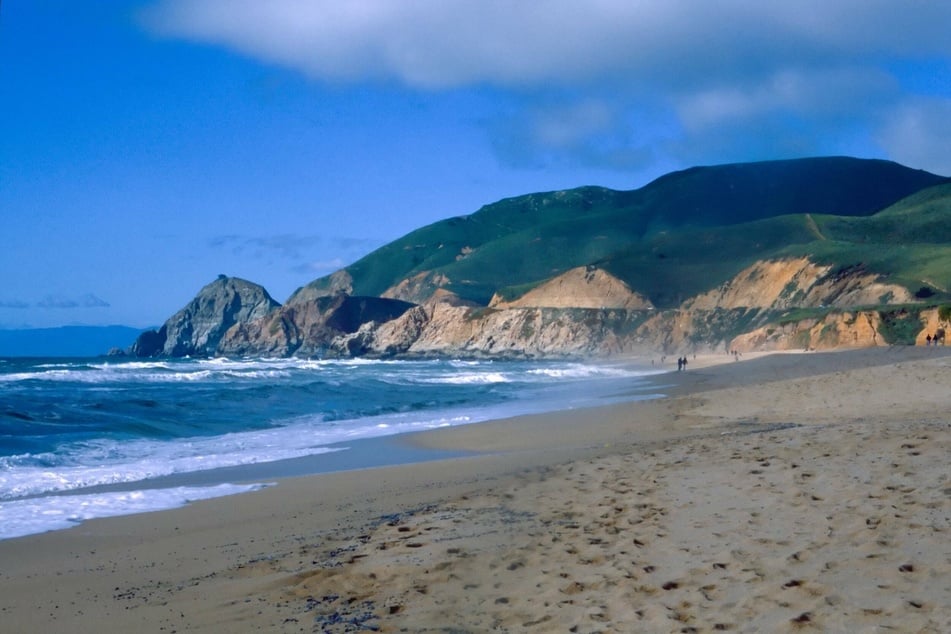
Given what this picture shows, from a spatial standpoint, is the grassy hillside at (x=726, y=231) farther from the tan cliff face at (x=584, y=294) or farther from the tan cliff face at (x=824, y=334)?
the tan cliff face at (x=824, y=334)

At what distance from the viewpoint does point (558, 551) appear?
5.68 m

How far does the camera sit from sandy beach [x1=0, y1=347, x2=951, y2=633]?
4.34m

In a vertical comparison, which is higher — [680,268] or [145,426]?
[680,268]

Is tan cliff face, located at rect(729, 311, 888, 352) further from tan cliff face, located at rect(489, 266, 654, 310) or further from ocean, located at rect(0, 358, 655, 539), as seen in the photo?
tan cliff face, located at rect(489, 266, 654, 310)

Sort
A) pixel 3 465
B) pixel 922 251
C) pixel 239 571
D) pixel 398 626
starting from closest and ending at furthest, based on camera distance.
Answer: pixel 398 626 → pixel 239 571 → pixel 3 465 → pixel 922 251

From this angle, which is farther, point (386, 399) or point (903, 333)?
point (903, 333)

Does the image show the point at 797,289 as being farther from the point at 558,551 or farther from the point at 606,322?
the point at 558,551

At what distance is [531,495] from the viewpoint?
26.2 feet

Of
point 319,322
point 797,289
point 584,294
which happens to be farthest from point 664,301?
point 319,322

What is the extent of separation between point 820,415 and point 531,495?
7711 millimetres

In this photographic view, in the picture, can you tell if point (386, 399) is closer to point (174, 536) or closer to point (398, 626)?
point (174, 536)

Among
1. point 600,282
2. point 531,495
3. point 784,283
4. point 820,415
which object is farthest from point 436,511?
point 600,282

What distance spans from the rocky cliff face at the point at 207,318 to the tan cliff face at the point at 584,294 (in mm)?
75462

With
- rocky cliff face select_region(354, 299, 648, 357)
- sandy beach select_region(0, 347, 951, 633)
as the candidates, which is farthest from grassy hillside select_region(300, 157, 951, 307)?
sandy beach select_region(0, 347, 951, 633)
